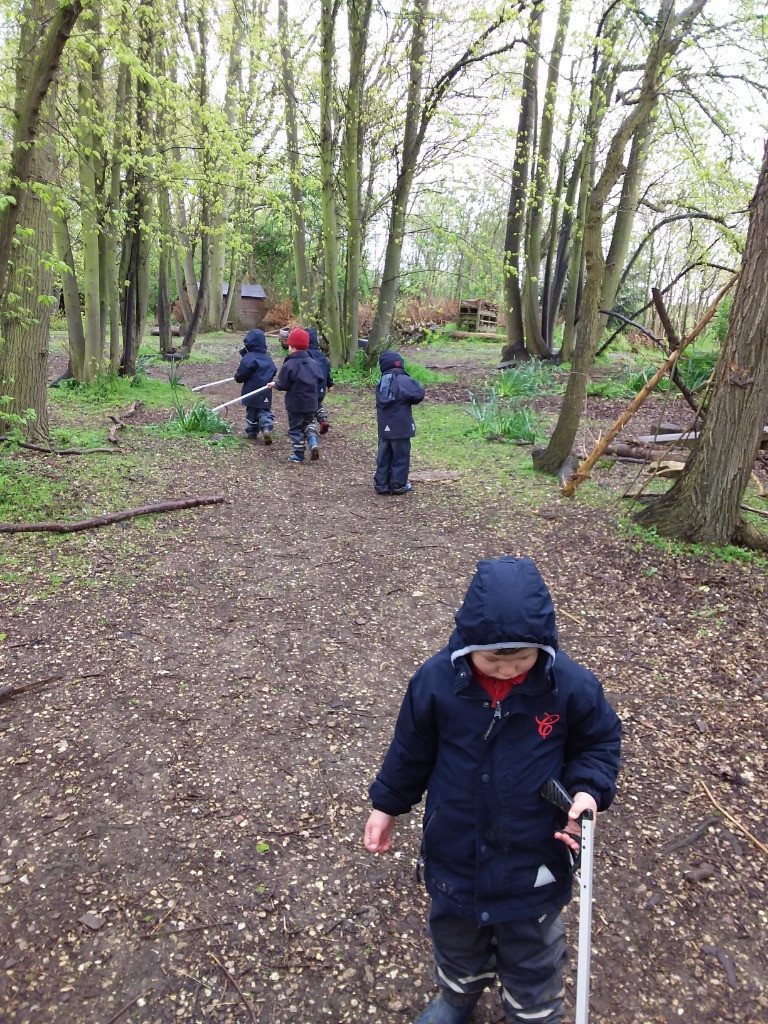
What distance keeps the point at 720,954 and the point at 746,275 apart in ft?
15.3

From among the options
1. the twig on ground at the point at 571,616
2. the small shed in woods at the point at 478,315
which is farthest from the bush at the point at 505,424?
the small shed in woods at the point at 478,315

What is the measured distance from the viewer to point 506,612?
5.43 feet

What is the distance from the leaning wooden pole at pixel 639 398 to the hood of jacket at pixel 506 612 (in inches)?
170

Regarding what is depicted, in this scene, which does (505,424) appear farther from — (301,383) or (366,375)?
(366,375)

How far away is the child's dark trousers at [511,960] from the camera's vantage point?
184 centimetres

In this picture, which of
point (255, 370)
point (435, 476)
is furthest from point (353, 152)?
point (435, 476)

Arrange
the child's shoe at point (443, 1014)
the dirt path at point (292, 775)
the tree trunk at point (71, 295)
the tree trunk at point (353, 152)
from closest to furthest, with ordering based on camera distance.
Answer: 1. the child's shoe at point (443, 1014)
2. the dirt path at point (292, 775)
3. the tree trunk at point (71, 295)
4. the tree trunk at point (353, 152)

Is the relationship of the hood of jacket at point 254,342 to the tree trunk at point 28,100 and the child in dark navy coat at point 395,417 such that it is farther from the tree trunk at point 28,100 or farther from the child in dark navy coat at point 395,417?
the tree trunk at point 28,100

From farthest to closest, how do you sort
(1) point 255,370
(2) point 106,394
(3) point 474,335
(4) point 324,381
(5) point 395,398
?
(3) point 474,335
(2) point 106,394
(1) point 255,370
(4) point 324,381
(5) point 395,398

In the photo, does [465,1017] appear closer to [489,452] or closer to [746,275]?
[746,275]

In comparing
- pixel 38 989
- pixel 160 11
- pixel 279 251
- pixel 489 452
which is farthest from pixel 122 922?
pixel 279 251

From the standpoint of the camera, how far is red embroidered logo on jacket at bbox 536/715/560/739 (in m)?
1.81

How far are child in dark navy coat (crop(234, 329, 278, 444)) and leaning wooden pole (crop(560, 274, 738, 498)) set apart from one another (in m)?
4.57

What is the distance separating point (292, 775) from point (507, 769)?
1.76 m
